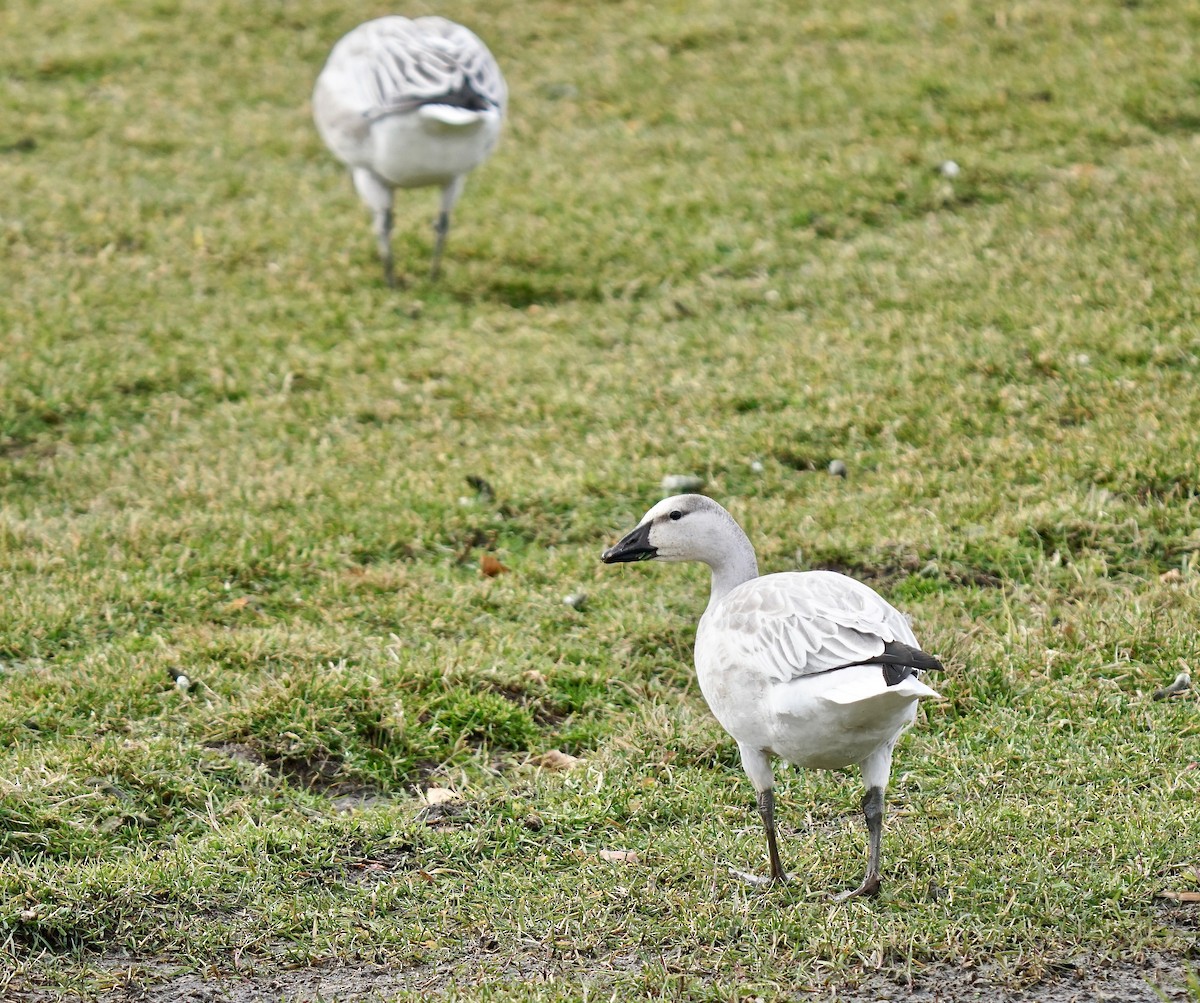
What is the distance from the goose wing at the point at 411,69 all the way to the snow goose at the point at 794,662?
490 cm

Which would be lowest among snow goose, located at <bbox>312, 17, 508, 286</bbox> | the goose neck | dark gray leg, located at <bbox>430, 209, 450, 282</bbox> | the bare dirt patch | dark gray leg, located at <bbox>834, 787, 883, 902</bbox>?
the bare dirt patch

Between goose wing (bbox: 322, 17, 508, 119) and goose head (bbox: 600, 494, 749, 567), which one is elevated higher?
goose wing (bbox: 322, 17, 508, 119)

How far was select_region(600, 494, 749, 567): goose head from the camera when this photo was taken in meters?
4.55

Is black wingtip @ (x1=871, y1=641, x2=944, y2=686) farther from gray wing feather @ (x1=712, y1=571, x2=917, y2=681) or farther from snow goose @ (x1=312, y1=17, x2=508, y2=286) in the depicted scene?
snow goose @ (x1=312, y1=17, x2=508, y2=286)

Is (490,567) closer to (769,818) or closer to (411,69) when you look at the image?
(769,818)

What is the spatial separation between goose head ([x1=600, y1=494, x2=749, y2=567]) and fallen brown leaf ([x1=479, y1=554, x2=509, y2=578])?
170cm

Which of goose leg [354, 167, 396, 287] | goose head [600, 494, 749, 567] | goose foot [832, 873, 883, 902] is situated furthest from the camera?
goose leg [354, 167, 396, 287]

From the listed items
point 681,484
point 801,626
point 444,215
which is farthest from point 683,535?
point 444,215

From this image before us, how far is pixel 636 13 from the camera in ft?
43.0

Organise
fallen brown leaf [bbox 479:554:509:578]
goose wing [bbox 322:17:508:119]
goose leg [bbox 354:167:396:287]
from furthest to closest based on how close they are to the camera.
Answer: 1. goose leg [bbox 354:167:396:287]
2. goose wing [bbox 322:17:508:119]
3. fallen brown leaf [bbox 479:554:509:578]

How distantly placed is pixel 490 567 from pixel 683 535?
191 centimetres

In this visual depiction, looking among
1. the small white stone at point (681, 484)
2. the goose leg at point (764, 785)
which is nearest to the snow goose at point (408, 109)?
the small white stone at point (681, 484)

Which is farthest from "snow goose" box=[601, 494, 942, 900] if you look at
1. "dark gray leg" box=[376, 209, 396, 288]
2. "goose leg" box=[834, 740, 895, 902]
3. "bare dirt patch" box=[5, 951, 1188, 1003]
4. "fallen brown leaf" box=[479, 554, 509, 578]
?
"dark gray leg" box=[376, 209, 396, 288]

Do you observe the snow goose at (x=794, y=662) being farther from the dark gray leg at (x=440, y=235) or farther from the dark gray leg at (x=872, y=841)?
the dark gray leg at (x=440, y=235)
